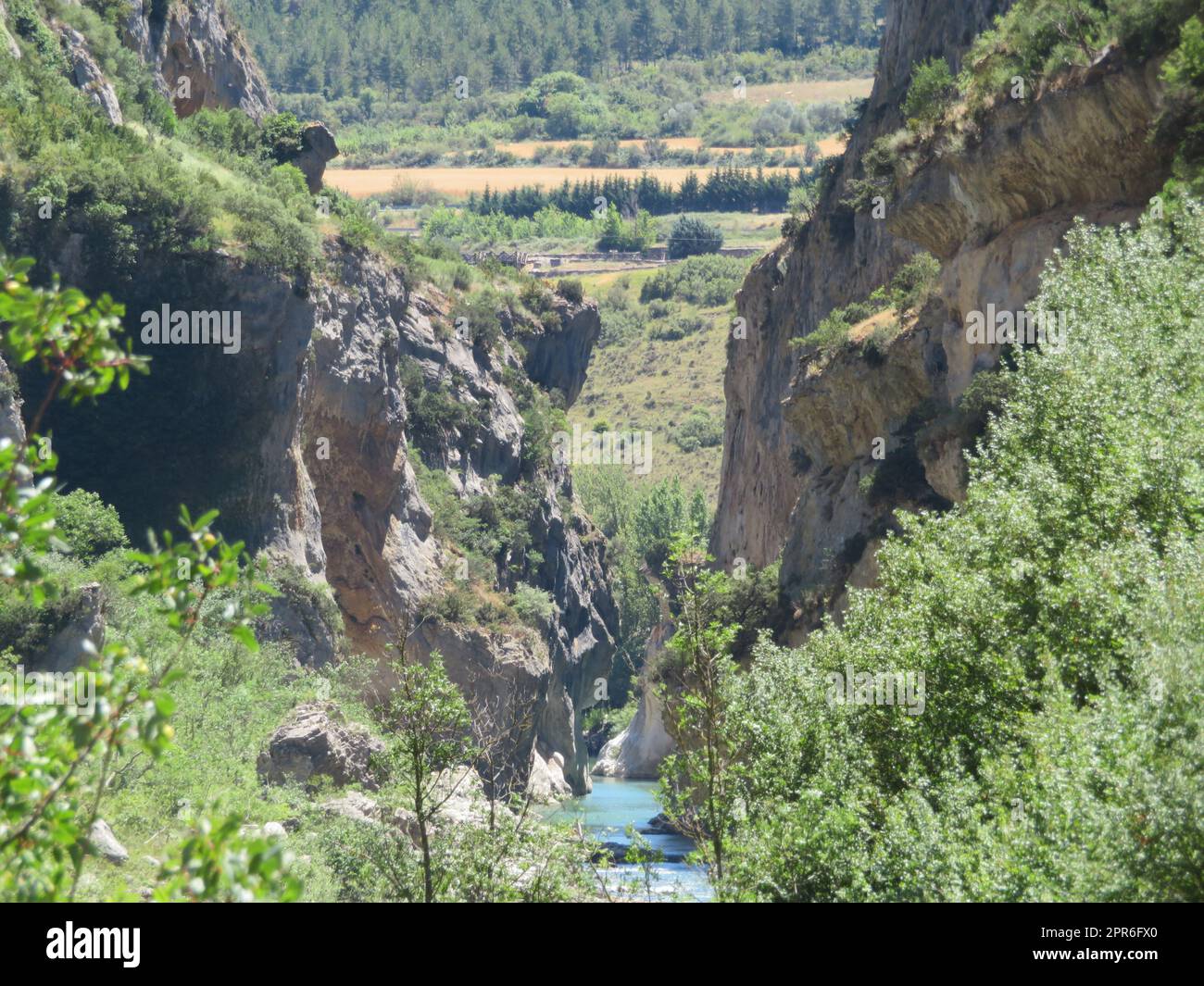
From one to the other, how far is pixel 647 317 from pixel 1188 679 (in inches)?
6350

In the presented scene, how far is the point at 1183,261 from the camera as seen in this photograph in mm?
26984

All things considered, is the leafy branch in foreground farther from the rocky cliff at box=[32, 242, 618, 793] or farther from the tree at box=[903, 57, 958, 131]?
the tree at box=[903, 57, 958, 131]

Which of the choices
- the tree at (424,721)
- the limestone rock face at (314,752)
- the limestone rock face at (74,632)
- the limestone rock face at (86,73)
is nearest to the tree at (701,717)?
the tree at (424,721)

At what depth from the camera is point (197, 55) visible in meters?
79.4

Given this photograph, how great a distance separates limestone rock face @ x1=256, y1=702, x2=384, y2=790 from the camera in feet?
133

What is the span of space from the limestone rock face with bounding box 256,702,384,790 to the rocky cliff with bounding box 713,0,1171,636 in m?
14.0

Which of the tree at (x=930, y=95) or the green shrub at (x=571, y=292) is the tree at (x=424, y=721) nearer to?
the tree at (x=930, y=95)

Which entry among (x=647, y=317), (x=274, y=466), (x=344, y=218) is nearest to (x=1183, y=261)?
(x=274, y=466)

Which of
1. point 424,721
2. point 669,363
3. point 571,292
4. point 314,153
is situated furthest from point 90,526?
point 669,363

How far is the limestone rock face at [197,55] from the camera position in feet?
237

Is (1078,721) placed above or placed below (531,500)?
above

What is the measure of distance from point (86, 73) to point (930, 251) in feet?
113

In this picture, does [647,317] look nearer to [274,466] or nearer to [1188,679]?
[274,466]

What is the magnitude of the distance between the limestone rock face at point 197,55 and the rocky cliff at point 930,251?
102 ft
